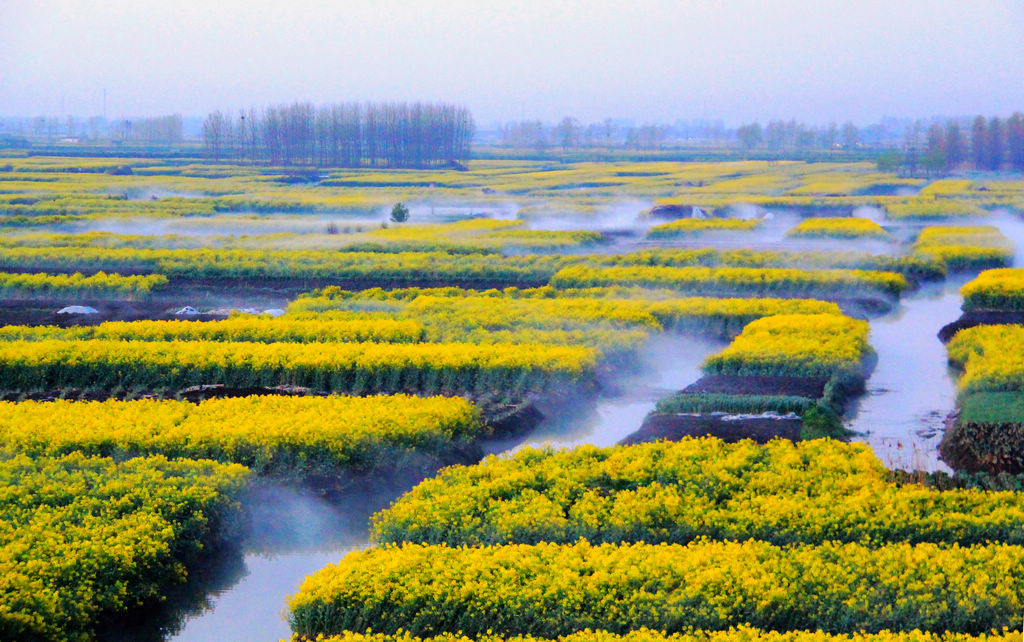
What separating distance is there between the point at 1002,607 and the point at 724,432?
21.2 ft

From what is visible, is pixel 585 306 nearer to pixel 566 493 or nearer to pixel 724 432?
pixel 724 432

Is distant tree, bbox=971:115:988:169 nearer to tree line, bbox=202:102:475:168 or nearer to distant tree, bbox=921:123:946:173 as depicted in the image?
distant tree, bbox=921:123:946:173

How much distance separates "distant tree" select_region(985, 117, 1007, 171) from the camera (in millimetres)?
65625

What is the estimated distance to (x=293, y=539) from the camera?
12148mm

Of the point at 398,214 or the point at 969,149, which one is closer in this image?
the point at 398,214

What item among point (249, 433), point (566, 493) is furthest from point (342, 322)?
point (566, 493)

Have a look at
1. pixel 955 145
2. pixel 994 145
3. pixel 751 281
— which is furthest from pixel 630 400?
pixel 955 145

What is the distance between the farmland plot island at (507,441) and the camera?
351 inches

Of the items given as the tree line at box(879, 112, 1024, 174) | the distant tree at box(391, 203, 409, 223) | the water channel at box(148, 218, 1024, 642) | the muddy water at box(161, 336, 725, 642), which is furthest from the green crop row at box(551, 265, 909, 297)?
the tree line at box(879, 112, 1024, 174)

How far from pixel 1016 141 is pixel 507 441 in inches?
2272

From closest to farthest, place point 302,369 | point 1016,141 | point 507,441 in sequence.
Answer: point 507,441 → point 302,369 → point 1016,141

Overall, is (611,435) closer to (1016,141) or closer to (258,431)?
(258,431)

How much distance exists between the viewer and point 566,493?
450 inches

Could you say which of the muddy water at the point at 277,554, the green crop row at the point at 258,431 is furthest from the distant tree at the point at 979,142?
the muddy water at the point at 277,554
